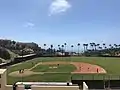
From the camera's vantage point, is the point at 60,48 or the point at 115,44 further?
the point at 60,48

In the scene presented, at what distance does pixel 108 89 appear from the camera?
96.8 ft

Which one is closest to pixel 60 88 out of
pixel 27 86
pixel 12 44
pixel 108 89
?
pixel 27 86

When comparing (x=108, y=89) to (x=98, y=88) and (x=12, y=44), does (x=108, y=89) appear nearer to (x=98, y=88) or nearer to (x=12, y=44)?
(x=98, y=88)

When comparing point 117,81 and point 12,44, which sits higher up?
point 12,44

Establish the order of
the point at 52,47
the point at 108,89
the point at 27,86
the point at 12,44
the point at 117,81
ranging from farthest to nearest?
1. the point at 52,47
2. the point at 12,44
3. the point at 117,81
4. the point at 108,89
5. the point at 27,86

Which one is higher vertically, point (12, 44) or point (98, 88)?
point (12, 44)

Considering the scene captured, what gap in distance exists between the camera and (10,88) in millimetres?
18516

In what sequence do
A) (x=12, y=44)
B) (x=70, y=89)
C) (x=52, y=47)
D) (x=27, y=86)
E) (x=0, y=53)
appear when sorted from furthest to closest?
(x=52, y=47), (x=12, y=44), (x=0, y=53), (x=27, y=86), (x=70, y=89)

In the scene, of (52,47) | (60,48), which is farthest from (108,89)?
(60,48)

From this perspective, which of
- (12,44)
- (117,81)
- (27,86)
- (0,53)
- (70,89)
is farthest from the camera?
(12,44)

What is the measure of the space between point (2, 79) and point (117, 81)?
18938 mm

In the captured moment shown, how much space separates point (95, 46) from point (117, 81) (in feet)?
469

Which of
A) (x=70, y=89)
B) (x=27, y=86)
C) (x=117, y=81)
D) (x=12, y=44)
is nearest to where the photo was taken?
(x=70, y=89)

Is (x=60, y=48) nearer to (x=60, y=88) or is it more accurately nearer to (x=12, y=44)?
(x=12, y=44)
